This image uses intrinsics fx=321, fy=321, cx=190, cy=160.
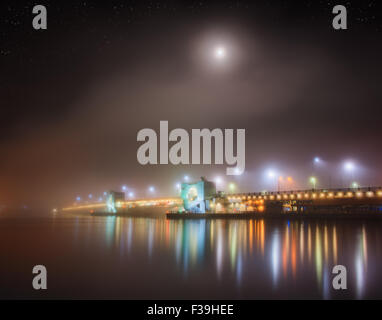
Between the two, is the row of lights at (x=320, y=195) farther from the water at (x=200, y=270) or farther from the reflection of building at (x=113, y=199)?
the reflection of building at (x=113, y=199)

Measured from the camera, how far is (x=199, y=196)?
7419 centimetres

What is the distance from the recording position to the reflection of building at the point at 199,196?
242 ft

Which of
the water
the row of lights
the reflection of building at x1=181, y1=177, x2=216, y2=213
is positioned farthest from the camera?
the reflection of building at x1=181, y1=177, x2=216, y2=213

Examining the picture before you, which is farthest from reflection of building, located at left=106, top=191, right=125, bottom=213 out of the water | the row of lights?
the water

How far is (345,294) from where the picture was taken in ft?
39.2

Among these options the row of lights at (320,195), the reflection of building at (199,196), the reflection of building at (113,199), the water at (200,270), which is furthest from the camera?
the reflection of building at (113,199)

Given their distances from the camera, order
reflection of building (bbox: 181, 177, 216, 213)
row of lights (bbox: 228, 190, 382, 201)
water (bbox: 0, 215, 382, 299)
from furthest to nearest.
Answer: reflection of building (bbox: 181, 177, 216, 213) < row of lights (bbox: 228, 190, 382, 201) < water (bbox: 0, 215, 382, 299)

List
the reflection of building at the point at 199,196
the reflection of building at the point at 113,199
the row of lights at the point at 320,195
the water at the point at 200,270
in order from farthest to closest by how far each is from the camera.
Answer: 1. the reflection of building at the point at 113,199
2. the reflection of building at the point at 199,196
3. the row of lights at the point at 320,195
4. the water at the point at 200,270

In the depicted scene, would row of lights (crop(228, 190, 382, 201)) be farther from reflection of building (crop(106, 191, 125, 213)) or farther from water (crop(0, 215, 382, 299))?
reflection of building (crop(106, 191, 125, 213))

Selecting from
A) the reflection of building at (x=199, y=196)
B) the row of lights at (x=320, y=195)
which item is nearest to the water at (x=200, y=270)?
the row of lights at (x=320, y=195)

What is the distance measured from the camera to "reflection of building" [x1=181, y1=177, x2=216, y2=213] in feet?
242

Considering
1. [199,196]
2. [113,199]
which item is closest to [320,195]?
[199,196]

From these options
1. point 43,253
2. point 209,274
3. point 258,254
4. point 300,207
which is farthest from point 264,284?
point 300,207
